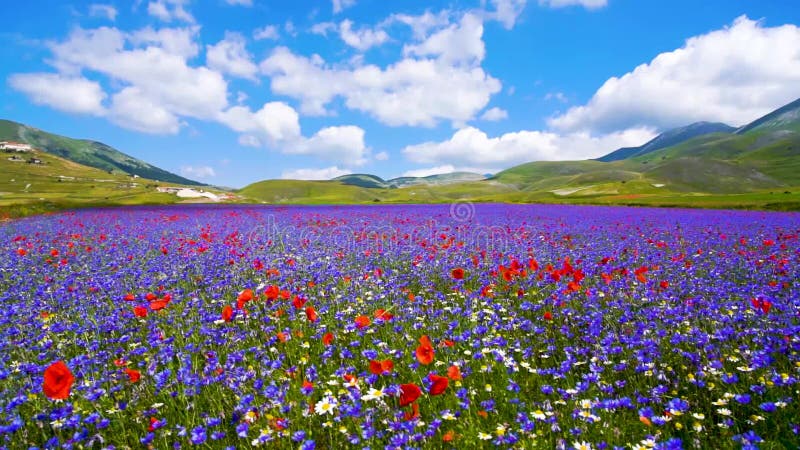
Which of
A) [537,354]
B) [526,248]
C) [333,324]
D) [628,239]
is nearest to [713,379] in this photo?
[537,354]

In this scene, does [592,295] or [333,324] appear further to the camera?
[592,295]

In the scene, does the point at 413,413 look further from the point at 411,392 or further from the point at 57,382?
the point at 57,382

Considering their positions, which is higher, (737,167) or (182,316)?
(737,167)

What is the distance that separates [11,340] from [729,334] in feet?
27.3

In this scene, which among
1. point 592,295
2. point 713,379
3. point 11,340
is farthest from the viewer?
point 592,295

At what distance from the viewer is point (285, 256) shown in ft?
33.7

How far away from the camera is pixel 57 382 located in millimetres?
2678

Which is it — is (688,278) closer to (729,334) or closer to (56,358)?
(729,334)

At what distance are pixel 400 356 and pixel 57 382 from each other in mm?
2915

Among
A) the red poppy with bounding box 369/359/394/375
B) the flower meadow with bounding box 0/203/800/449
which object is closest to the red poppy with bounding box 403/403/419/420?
the flower meadow with bounding box 0/203/800/449

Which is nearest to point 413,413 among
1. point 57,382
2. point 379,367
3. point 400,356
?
point 379,367

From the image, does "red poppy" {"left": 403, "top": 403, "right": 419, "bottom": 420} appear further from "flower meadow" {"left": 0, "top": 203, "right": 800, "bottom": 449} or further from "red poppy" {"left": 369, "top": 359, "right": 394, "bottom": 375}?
"red poppy" {"left": 369, "top": 359, "right": 394, "bottom": 375}

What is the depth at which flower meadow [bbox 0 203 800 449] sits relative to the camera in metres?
3.05

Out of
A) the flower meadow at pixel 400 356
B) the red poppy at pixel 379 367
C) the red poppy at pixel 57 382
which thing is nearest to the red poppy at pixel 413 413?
the flower meadow at pixel 400 356
